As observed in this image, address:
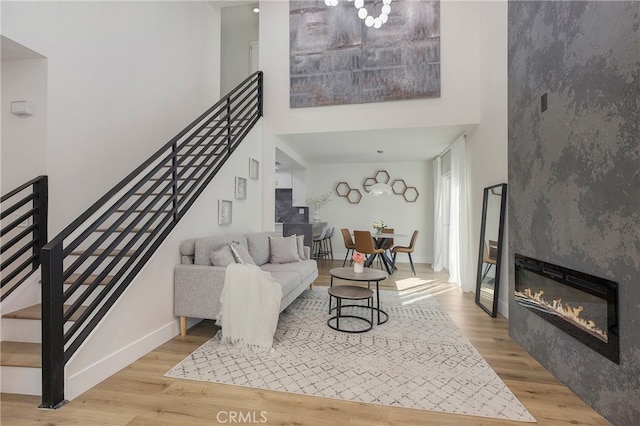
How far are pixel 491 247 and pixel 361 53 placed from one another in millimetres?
3397

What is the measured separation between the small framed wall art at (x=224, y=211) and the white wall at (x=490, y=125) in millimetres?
3398

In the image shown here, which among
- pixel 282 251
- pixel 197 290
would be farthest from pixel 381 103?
pixel 197 290

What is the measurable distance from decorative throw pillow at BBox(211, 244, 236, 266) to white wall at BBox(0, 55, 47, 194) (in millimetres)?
1549

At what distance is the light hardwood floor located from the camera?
169 centimetres

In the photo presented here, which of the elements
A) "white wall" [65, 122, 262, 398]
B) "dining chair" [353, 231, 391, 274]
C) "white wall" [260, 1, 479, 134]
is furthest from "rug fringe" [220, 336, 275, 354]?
"white wall" [260, 1, 479, 134]

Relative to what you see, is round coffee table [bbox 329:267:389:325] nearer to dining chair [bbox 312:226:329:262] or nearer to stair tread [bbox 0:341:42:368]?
stair tread [bbox 0:341:42:368]

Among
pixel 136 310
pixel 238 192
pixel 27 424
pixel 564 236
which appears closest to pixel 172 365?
pixel 136 310

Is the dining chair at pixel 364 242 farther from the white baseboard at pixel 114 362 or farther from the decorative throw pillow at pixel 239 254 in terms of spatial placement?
the white baseboard at pixel 114 362

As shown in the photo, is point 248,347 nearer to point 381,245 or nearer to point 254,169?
point 254,169

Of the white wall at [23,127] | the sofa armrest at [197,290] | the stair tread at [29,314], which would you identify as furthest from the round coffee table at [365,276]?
the white wall at [23,127]

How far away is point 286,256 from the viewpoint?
13.6 ft

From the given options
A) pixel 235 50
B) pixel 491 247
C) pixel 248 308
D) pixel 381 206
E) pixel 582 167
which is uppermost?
pixel 235 50

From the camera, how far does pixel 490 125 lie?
154 inches

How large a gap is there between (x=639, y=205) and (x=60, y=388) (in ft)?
10.9
